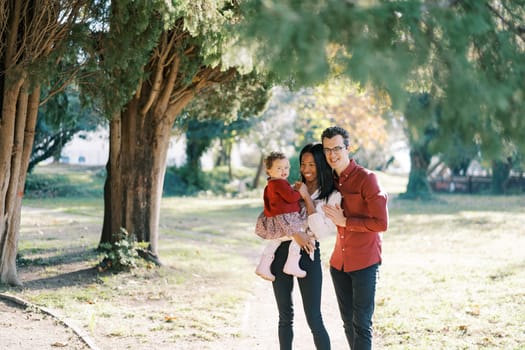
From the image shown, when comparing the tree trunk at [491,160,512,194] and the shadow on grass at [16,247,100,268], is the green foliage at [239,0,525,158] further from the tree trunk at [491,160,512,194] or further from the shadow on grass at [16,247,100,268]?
the tree trunk at [491,160,512,194]

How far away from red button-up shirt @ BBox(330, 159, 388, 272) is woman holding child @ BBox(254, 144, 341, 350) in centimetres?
11

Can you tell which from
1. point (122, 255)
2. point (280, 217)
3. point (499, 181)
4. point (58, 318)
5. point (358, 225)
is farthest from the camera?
point (499, 181)

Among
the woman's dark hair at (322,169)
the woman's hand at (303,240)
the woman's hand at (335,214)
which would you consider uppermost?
the woman's dark hair at (322,169)

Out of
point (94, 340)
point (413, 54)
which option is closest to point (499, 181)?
point (94, 340)

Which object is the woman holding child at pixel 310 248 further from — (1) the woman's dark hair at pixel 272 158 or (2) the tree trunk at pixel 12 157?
(2) the tree trunk at pixel 12 157

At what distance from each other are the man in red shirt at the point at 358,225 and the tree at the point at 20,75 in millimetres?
4793

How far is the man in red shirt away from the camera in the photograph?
4.45m

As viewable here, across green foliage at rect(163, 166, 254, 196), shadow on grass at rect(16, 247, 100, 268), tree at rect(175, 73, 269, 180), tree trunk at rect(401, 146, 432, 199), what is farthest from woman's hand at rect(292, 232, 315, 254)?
green foliage at rect(163, 166, 254, 196)

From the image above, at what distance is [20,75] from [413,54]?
251 inches

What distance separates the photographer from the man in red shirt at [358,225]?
445 centimetres

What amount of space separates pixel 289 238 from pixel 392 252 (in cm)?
942

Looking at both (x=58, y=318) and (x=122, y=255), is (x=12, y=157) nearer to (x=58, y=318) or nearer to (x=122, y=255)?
(x=122, y=255)

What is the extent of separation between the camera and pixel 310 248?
4.70m

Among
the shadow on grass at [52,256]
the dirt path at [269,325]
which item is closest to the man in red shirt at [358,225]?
the dirt path at [269,325]
